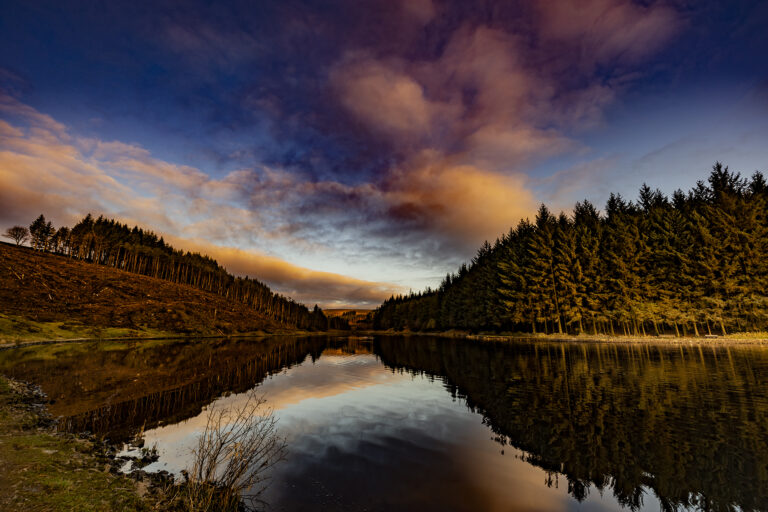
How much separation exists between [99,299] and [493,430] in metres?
104

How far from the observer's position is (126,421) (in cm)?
1513

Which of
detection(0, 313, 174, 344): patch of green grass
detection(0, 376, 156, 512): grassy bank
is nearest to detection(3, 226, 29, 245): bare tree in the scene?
detection(0, 313, 174, 344): patch of green grass

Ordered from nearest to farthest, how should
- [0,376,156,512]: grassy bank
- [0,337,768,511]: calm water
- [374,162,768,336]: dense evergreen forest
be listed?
[0,376,156,512]: grassy bank, [0,337,768,511]: calm water, [374,162,768,336]: dense evergreen forest

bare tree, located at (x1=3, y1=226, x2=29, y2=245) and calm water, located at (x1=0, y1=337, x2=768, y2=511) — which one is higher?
bare tree, located at (x1=3, y1=226, x2=29, y2=245)

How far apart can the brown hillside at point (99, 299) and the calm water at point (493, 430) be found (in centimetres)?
5308

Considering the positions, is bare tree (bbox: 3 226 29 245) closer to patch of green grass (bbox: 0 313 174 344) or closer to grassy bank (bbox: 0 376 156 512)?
patch of green grass (bbox: 0 313 174 344)

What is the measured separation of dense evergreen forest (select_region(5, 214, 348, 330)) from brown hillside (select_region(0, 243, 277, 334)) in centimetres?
2163

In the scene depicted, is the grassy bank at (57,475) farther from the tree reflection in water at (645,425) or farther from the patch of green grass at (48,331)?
the patch of green grass at (48,331)

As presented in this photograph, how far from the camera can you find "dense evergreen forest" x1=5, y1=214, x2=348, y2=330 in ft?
395

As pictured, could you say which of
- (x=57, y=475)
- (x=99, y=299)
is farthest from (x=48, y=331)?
(x=57, y=475)

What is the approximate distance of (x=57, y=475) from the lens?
7.89 meters

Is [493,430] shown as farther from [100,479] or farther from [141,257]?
[141,257]

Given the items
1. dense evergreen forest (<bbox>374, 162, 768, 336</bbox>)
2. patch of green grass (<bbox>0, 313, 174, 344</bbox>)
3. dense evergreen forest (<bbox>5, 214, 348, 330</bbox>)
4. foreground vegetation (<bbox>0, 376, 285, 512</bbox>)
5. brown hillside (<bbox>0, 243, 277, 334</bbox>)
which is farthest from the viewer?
dense evergreen forest (<bbox>5, 214, 348, 330</bbox>)

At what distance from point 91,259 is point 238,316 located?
6408 centimetres
